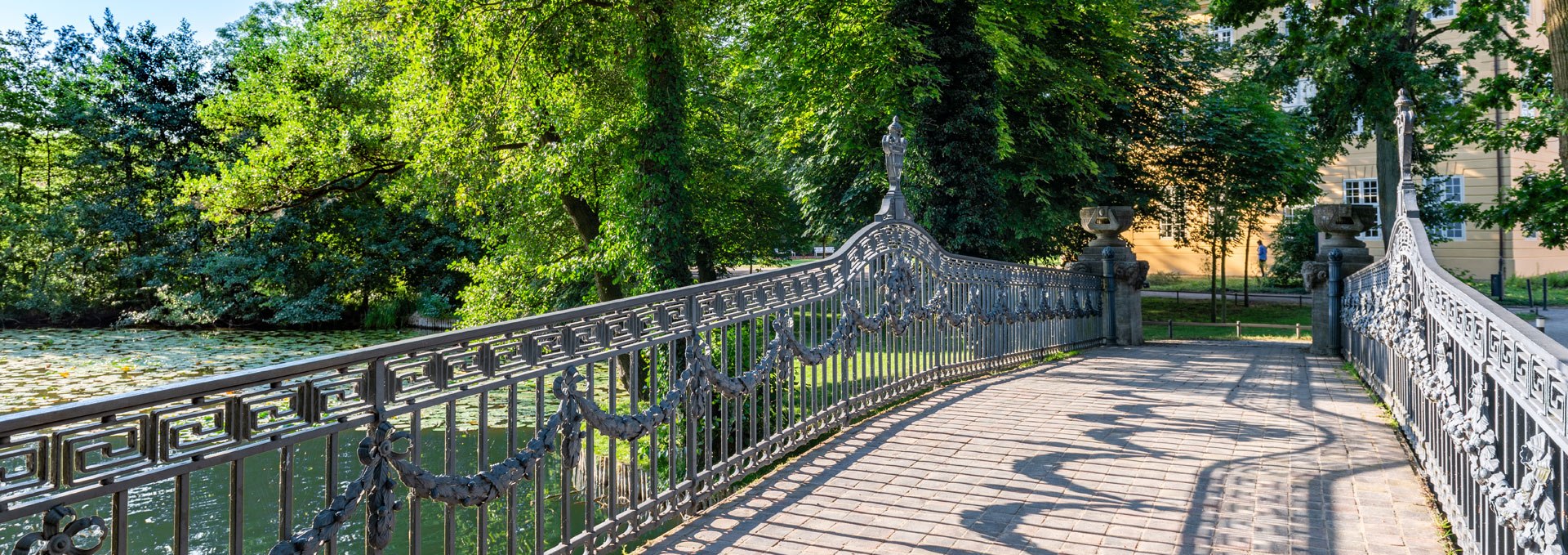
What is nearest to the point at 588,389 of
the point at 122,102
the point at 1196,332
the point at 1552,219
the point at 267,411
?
the point at 267,411

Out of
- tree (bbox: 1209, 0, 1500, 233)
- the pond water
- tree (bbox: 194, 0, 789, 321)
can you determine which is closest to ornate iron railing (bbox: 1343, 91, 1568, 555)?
tree (bbox: 194, 0, 789, 321)

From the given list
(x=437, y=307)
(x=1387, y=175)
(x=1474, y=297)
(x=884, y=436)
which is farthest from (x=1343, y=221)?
(x=437, y=307)

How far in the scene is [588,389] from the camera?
4.33 metres

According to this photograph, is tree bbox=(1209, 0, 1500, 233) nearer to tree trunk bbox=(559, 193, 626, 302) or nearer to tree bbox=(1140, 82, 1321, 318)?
tree bbox=(1140, 82, 1321, 318)

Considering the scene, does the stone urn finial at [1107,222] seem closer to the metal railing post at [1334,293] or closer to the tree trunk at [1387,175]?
the metal railing post at [1334,293]

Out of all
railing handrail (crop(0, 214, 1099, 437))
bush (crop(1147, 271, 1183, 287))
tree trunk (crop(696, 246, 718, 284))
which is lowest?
railing handrail (crop(0, 214, 1099, 437))

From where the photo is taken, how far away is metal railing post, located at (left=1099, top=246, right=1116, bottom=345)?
48.1 feet

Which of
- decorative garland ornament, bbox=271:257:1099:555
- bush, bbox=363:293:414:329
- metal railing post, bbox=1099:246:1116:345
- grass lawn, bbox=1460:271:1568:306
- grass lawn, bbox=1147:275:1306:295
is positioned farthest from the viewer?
grass lawn, bbox=1147:275:1306:295

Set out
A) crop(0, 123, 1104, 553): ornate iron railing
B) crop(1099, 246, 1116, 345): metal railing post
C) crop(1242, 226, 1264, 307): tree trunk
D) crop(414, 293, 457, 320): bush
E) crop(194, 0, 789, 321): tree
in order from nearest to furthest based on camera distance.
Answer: crop(0, 123, 1104, 553): ornate iron railing → crop(194, 0, 789, 321): tree → crop(1099, 246, 1116, 345): metal railing post → crop(414, 293, 457, 320): bush → crop(1242, 226, 1264, 307): tree trunk

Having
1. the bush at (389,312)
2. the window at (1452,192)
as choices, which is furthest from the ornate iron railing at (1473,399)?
the window at (1452,192)

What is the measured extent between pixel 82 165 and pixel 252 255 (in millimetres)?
7358

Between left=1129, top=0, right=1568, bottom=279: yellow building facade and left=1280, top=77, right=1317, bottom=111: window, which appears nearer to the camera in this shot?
left=1280, top=77, right=1317, bottom=111: window

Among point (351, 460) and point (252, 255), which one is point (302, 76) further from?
point (351, 460)

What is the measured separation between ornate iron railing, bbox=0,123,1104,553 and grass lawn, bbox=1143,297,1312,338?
1312 cm
